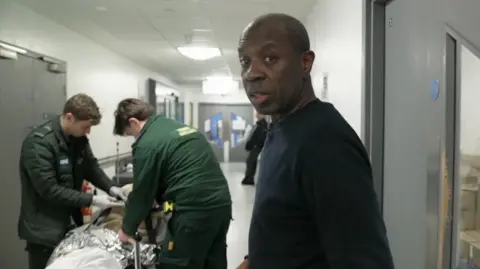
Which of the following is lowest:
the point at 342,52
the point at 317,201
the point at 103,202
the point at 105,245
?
the point at 105,245

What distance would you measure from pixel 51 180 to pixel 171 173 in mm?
687

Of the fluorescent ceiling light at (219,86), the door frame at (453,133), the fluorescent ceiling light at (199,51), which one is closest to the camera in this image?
the door frame at (453,133)

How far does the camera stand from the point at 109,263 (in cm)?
207

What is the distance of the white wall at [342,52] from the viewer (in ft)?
7.39

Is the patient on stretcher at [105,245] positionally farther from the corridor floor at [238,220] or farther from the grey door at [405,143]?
the corridor floor at [238,220]

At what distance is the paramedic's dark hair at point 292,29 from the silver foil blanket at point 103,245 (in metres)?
1.64

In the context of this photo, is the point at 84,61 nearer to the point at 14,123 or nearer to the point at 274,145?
the point at 14,123

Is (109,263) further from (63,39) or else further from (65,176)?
(63,39)

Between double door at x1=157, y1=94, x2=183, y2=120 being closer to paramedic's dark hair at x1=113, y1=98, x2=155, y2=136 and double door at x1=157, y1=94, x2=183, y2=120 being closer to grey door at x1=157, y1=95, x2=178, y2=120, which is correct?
grey door at x1=157, y1=95, x2=178, y2=120

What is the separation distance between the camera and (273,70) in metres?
0.93

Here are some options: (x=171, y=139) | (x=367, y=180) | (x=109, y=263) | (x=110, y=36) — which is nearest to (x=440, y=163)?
(x=367, y=180)

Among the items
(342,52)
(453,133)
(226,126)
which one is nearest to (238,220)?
(342,52)

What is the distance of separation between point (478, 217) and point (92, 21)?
4301 mm

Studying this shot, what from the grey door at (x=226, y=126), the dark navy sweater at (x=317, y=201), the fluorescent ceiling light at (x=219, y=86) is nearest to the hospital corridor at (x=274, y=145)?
the dark navy sweater at (x=317, y=201)
